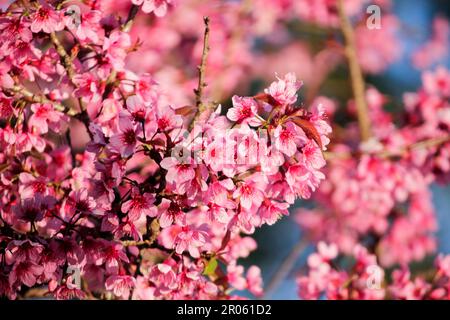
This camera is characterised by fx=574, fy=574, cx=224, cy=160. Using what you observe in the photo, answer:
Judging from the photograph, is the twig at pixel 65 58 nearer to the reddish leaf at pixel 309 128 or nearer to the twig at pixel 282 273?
the reddish leaf at pixel 309 128

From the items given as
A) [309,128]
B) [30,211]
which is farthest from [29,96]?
[309,128]

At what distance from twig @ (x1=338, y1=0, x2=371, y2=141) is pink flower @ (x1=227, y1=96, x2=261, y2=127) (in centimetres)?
184

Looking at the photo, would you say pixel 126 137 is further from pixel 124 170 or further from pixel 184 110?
pixel 184 110

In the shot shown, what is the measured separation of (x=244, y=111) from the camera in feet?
5.06

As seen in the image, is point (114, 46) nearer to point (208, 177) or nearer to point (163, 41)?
point (208, 177)

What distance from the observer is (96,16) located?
179cm

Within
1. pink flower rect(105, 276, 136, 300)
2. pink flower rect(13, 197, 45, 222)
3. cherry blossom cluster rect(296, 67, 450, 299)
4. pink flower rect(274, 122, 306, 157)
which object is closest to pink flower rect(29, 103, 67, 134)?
pink flower rect(13, 197, 45, 222)

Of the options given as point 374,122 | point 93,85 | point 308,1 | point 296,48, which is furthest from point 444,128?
point 296,48

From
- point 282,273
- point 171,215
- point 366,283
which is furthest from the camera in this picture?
point 282,273

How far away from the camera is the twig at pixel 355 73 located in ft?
10.6

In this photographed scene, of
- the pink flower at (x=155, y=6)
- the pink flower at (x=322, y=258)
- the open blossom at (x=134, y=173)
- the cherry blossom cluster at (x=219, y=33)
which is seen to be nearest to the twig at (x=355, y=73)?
the cherry blossom cluster at (x=219, y=33)

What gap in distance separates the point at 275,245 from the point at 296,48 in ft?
7.88

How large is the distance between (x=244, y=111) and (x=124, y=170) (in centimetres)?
36

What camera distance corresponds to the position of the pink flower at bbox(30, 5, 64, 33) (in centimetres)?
165
